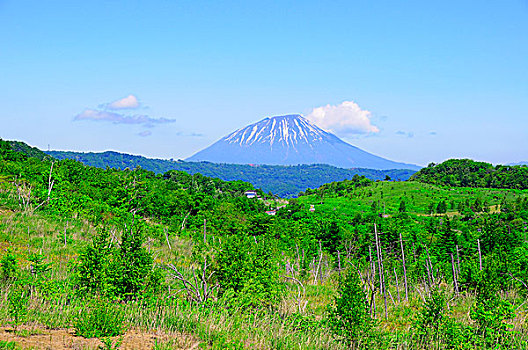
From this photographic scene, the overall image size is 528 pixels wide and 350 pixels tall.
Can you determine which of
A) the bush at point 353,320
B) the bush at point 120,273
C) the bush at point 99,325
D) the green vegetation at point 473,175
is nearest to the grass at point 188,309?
the bush at point 353,320

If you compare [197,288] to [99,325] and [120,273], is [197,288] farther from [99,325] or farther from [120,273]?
[99,325]

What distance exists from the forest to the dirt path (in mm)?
34

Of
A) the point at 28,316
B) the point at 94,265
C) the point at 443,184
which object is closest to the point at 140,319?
the point at 28,316

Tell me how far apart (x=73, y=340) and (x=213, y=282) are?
8837 mm

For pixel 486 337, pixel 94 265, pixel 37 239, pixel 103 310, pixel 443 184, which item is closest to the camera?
pixel 103 310

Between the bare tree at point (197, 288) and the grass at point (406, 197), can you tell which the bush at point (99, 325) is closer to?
the bare tree at point (197, 288)

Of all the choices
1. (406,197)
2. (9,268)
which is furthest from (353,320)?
(406,197)

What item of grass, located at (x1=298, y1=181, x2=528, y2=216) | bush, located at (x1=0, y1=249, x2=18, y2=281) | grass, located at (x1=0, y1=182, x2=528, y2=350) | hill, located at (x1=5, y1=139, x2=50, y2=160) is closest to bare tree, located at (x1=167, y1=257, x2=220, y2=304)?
grass, located at (x1=0, y1=182, x2=528, y2=350)

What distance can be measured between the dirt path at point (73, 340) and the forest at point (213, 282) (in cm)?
3

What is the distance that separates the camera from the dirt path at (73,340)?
643 cm

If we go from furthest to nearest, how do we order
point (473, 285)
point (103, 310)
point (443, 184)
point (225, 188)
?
point (443, 184) → point (225, 188) → point (473, 285) → point (103, 310)

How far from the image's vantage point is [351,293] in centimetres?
974

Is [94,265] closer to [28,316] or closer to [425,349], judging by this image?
[28,316]

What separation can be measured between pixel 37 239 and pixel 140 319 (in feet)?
61.3
